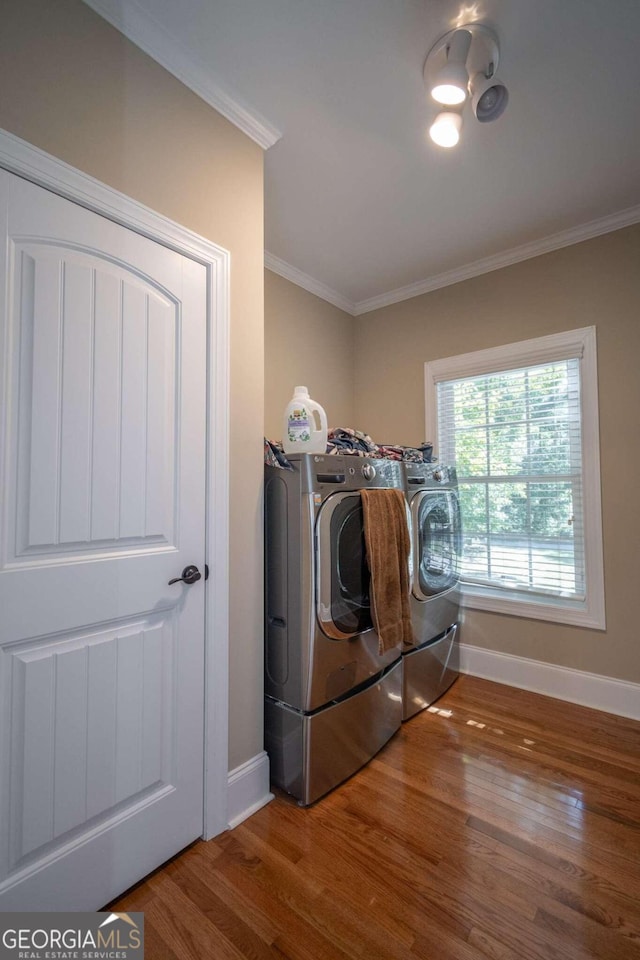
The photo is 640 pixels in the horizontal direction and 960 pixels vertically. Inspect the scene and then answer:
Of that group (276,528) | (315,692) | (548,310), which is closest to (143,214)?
(276,528)

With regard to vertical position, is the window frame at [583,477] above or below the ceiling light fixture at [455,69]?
below

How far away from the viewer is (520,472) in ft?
8.69

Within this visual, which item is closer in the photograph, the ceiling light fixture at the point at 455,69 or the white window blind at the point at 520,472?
the ceiling light fixture at the point at 455,69

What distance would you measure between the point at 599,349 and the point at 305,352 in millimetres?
1701

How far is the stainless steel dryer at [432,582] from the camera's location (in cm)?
223

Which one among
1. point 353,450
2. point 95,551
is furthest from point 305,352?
point 95,551

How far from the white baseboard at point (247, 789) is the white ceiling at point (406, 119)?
2399 mm

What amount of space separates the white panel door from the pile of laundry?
34cm

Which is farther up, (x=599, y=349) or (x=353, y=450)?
(x=599, y=349)

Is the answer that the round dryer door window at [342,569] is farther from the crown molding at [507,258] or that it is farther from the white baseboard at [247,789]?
the crown molding at [507,258]

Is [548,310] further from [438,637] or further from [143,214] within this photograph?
[143,214]

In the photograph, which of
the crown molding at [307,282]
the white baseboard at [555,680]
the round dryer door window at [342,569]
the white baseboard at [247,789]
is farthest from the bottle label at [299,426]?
the white baseboard at [555,680]

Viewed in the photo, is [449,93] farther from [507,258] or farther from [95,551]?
[95,551]

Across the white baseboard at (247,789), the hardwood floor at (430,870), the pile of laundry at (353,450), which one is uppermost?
the pile of laundry at (353,450)
